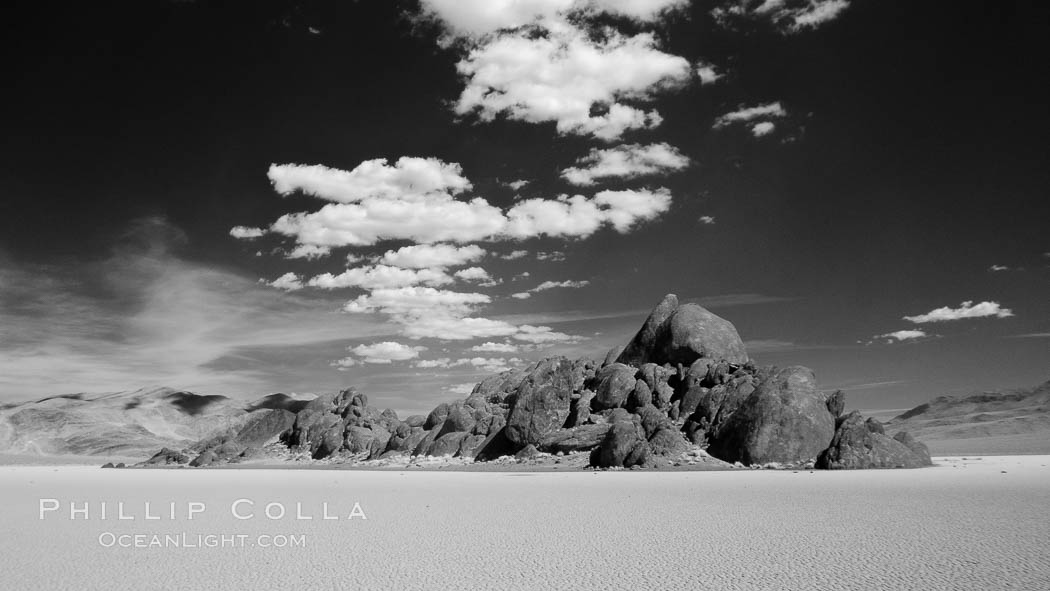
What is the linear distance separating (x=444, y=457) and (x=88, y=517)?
90.9 ft

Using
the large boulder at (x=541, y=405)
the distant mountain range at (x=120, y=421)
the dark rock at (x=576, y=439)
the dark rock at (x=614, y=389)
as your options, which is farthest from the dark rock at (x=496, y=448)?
the distant mountain range at (x=120, y=421)

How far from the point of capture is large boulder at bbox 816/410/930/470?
27219 mm

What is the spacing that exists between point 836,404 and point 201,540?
3090cm

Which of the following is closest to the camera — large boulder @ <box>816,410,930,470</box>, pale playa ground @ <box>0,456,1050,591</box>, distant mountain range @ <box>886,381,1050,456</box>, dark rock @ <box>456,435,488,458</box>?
pale playa ground @ <box>0,456,1050,591</box>

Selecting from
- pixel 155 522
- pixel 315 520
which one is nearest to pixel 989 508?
pixel 315 520

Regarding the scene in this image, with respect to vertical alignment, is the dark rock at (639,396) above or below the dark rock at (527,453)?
above

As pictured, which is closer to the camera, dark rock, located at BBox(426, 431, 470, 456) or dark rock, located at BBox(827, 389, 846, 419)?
dark rock, located at BBox(827, 389, 846, 419)

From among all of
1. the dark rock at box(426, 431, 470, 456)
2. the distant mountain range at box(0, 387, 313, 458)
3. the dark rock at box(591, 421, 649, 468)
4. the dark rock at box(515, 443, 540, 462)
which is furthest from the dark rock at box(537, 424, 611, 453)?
the distant mountain range at box(0, 387, 313, 458)

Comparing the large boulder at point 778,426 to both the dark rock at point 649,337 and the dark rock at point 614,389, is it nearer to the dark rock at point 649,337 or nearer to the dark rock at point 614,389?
the dark rock at point 614,389

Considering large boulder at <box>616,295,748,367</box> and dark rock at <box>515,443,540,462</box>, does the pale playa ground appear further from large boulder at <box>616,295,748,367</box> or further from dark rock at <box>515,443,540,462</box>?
large boulder at <box>616,295,748,367</box>

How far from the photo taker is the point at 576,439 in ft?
113

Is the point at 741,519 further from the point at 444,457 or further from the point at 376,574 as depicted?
the point at 444,457

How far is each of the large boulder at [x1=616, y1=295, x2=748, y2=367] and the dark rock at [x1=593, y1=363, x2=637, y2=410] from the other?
13.1ft

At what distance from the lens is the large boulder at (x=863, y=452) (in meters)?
27.2
